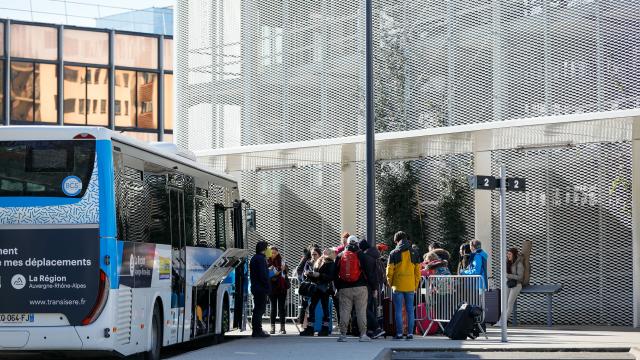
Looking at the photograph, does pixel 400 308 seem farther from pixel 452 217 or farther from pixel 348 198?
pixel 348 198

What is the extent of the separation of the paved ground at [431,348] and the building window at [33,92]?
24.3 meters

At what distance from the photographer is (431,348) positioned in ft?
60.7

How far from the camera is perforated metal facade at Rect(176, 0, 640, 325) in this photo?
78.1ft

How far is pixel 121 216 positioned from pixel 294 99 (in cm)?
1415

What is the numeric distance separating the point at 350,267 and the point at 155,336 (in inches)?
187

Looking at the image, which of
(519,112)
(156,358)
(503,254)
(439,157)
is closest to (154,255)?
(156,358)

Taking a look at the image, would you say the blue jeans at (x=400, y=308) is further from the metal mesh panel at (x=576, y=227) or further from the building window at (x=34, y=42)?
the building window at (x=34, y=42)

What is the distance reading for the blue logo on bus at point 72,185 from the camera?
14.3 metres

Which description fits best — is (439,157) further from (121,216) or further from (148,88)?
(148,88)

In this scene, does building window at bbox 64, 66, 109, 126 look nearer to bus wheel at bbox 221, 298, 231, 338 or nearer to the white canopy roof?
the white canopy roof

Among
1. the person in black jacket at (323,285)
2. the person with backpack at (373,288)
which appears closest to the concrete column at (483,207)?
the person with backpack at (373,288)

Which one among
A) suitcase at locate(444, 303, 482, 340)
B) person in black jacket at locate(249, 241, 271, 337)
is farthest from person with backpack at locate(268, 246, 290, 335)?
suitcase at locate(444, 303, 482, 340)

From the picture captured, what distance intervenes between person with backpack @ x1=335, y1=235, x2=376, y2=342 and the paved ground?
0.36 meters

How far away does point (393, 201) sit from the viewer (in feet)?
91.1
